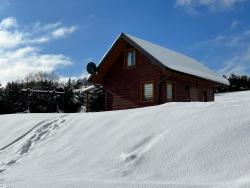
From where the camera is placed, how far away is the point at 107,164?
6.62 m

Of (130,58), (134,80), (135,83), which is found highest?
(130,58)

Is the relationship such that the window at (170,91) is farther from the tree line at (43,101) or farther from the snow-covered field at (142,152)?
the snow-covered field at (142,152)

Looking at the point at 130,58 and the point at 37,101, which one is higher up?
the point at 130,58

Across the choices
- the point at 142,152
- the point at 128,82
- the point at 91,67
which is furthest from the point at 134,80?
the point at 142,152

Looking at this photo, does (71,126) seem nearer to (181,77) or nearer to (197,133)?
(197,133)

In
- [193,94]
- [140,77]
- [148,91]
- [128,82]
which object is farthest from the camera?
[193,94]

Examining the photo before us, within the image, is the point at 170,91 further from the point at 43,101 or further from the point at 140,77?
the point at 43,101

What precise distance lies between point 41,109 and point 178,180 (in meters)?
26.5

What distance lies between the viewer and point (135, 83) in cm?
2108

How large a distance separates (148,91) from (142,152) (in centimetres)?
1397

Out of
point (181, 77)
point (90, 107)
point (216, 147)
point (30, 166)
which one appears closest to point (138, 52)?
point (181, 77)

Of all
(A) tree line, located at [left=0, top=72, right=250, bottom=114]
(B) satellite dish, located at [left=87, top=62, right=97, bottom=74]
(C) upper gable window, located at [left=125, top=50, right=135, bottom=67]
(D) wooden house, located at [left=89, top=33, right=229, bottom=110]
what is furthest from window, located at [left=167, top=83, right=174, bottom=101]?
(A) tree line, located at [left=0, top=72, right=250, bottom=114]

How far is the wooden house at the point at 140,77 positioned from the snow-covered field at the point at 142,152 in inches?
401

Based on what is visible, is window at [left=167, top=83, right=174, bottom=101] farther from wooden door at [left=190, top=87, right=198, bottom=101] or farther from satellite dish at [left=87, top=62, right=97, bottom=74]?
satellite dish at [left=87, top=62, right=97, bottom=74]
